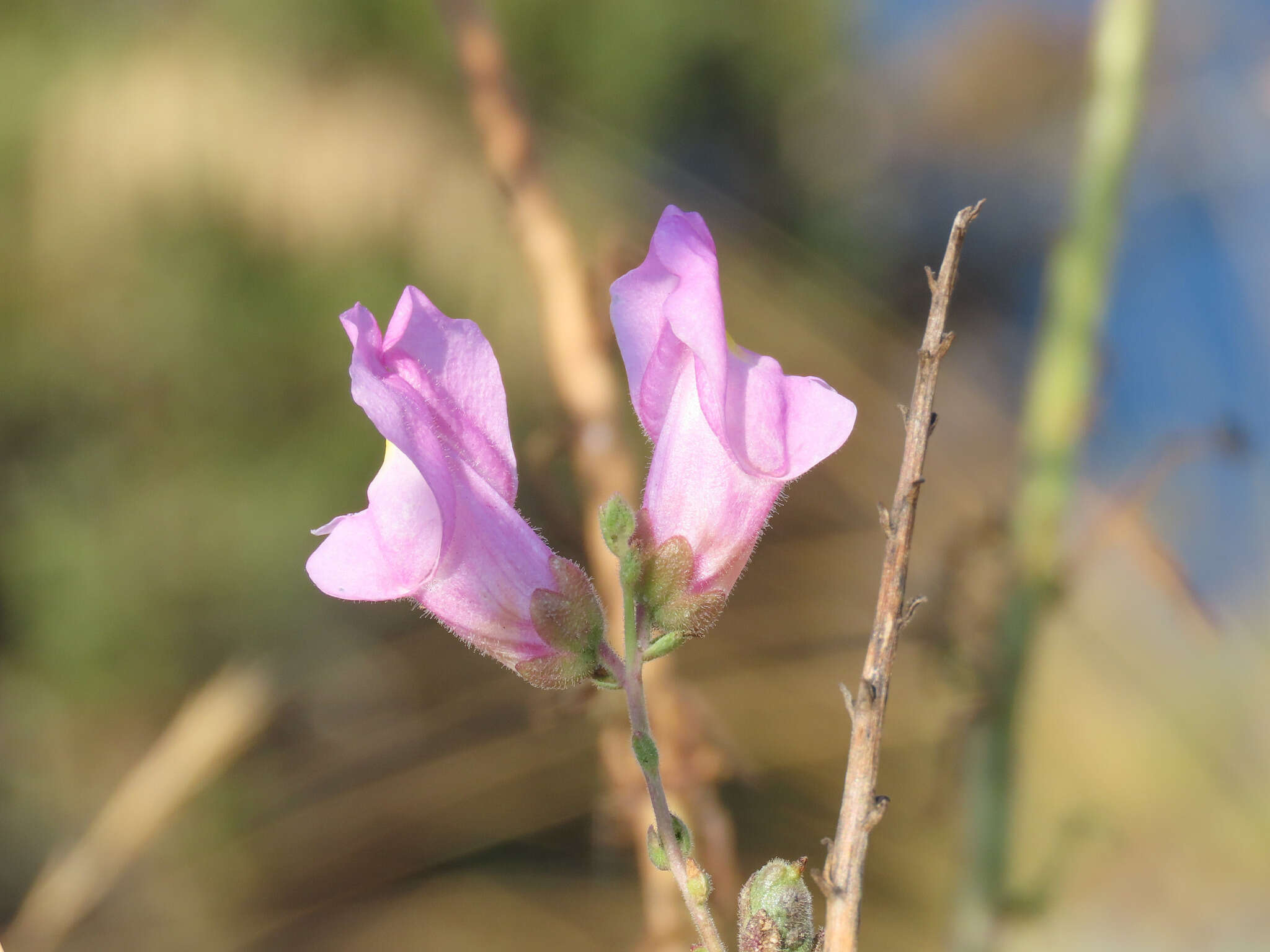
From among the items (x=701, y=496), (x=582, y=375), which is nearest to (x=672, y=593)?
(x=701, y=496)

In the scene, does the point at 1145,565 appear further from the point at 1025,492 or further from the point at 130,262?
the point at 130,262

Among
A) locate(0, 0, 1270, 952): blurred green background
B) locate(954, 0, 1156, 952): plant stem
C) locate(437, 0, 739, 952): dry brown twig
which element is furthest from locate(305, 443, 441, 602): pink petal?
locate(0, 0, 1270, 952): blurred green background

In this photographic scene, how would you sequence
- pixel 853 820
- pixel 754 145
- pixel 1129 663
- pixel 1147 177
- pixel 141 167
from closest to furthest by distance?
pixel 853 820 → pixel 1129 663 → pixel 1147 177 → pixel 141 167 → pixel 754 145

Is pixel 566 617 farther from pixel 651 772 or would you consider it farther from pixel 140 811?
pixel 140 811

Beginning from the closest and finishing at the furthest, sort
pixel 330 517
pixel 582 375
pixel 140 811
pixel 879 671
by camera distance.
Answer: pixel 879 671
pixel 582 375
pixel 140 811
pixel 330 517

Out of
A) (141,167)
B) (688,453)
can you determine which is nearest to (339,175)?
(141,167)

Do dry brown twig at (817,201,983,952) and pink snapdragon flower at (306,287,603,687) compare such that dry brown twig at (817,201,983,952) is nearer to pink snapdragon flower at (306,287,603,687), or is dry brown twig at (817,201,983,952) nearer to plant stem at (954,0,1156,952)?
pink snapdragon flower at (306,287,603,687)

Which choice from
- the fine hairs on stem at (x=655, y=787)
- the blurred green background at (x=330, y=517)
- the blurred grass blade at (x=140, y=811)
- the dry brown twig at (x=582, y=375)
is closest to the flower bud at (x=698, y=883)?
the fine hairs on stem at (x=655, y=787)
